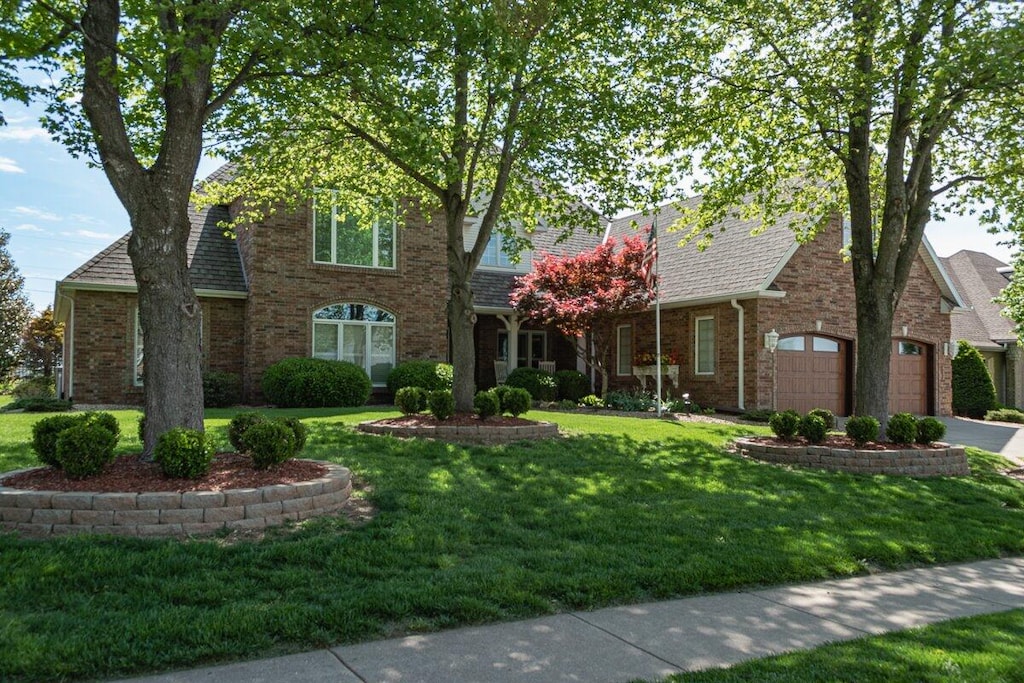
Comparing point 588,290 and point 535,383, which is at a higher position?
point 588,290

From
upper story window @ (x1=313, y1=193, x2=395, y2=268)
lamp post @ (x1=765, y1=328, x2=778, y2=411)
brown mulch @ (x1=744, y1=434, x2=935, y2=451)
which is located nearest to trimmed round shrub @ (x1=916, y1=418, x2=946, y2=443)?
brown mulch @ (x1=744, y1=434, x2=935, y2=451)

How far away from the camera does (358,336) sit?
19750 mm

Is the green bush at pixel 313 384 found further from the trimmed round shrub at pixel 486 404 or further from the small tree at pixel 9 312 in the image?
the small tree at pixel 9 312

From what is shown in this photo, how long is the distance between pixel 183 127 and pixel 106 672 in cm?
572

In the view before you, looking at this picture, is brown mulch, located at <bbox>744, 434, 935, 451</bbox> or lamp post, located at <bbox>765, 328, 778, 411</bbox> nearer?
brown mulch, located at <bbox>744, 434, 935, 451</bbox>

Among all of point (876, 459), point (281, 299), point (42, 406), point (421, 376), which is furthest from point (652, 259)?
point (42, 406)

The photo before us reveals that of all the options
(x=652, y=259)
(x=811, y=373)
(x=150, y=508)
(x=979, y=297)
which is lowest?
(x=150, y=508)

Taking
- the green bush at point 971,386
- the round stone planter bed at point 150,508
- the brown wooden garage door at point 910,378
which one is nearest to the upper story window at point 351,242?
the round stone planter bed at point 150,508

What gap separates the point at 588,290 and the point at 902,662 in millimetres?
16363

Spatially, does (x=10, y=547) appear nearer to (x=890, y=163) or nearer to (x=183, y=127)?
(x=183, y=127)

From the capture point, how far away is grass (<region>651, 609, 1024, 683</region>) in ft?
12.3

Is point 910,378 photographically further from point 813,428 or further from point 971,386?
point 813,428

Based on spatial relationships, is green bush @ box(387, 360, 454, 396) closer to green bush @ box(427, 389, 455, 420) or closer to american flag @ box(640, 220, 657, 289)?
american flag @ box(640, 220, 657, 289)

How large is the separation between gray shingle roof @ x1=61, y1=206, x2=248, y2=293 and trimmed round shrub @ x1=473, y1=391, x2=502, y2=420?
823 centimetres
